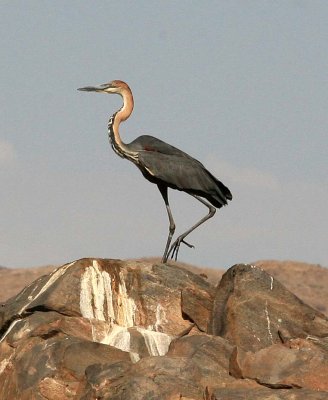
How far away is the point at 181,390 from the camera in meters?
15.5

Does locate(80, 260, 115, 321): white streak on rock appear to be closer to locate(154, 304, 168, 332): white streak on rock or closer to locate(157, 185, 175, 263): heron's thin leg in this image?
locate(154, 304, 168, 332): white streak on rock

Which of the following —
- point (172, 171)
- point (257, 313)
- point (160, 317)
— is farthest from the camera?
point (172, 171)

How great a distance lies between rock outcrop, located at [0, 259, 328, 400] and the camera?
15.8 metres

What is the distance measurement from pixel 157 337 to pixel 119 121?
531 centimetres

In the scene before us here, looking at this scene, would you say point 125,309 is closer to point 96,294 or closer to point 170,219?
point 96,294

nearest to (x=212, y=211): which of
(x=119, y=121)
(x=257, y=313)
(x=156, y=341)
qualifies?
(x=119, y=121)

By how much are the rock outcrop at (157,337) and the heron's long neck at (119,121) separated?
309cm

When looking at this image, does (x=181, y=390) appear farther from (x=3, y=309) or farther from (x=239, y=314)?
(x=3, y=309)

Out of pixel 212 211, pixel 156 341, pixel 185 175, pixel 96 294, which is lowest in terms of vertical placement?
pixel 156 341

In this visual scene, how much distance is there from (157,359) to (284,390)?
1660mm

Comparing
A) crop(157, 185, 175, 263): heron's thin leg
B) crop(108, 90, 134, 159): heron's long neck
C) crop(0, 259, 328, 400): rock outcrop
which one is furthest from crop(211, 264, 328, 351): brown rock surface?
crop(108, 90, 134, 159): heron's long neck

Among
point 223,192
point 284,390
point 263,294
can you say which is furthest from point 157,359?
point 223,192

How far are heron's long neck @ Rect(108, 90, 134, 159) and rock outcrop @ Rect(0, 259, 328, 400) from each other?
3087 mm

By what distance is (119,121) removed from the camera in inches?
867
